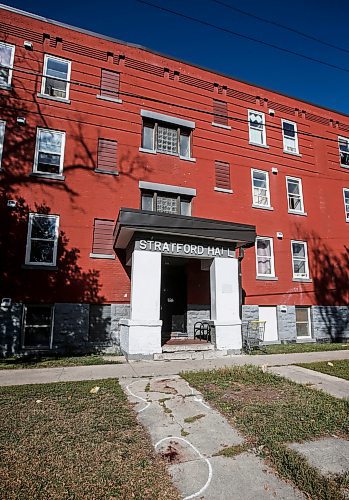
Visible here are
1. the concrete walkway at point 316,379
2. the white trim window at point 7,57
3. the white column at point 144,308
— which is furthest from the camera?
the white trim window at point 7,57

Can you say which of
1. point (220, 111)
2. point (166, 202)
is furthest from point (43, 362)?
point (220, 111)

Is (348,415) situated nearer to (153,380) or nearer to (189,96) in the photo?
(153,380)

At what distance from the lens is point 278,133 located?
61.2ft

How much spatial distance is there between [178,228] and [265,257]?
7.55m

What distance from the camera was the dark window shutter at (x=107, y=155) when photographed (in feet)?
46.3

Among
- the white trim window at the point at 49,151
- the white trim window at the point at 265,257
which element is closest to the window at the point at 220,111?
the white trim window at the point at 265,257

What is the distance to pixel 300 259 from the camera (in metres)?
17.4

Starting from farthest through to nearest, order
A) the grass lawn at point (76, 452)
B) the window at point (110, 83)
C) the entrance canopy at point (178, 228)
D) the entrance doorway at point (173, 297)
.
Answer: the window at point (110, 83) → the entrance doorway at point (173, 297) → the entrance canopy at point (178, 228) → the grass lawn at point (76, 452)

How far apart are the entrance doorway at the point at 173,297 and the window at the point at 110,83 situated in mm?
8603

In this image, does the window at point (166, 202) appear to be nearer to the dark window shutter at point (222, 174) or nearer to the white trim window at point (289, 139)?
the dark window shutter at point (222, 174)

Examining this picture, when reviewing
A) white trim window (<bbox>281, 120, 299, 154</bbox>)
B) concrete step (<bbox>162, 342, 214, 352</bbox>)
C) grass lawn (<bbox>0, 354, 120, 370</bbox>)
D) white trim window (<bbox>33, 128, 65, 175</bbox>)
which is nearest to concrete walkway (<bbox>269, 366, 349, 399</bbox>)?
concrete step (<bbox>162, 342, 214, 352</bbox>)

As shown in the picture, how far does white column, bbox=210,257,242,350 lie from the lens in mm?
11141

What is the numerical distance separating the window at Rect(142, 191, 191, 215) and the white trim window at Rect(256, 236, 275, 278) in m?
4.51

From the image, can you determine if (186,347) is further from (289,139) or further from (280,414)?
(289,139)
